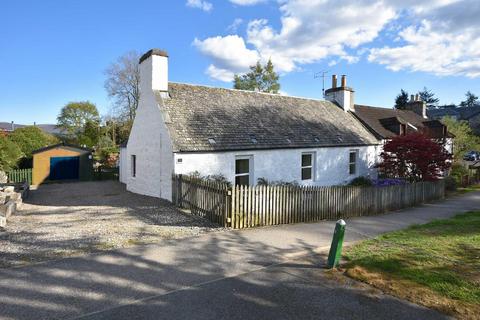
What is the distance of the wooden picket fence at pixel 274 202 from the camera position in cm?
1098

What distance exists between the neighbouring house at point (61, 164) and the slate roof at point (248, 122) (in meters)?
12.2

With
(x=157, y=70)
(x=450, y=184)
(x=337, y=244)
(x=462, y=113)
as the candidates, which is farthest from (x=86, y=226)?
(x=462, y=113)

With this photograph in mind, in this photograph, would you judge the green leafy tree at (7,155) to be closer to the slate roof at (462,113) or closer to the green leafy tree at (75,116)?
the green leafy tree at (75,116)

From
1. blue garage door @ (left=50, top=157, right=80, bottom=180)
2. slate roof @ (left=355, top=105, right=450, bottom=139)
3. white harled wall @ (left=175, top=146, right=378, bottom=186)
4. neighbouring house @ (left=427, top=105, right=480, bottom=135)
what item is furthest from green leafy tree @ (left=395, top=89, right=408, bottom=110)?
blue garage door @ (left=50, top=157, right=80, bottom=180)

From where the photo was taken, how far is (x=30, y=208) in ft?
46.6

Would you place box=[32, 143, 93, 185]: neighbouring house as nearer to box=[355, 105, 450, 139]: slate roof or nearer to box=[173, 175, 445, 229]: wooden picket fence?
box=[173, 175, 445, 229]: wooden picket fence

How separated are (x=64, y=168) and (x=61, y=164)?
0.40 meters

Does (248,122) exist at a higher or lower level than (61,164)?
higher

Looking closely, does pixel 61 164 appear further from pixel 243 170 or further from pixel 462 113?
pixel 462 113

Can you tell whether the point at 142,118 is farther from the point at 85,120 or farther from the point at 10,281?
the point at 85,120

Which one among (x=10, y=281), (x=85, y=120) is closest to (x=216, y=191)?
(x=10, y=281)

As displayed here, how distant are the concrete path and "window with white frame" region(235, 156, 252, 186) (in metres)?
7.88

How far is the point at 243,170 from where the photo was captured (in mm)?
17016

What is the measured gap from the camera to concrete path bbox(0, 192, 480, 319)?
5.33 m
